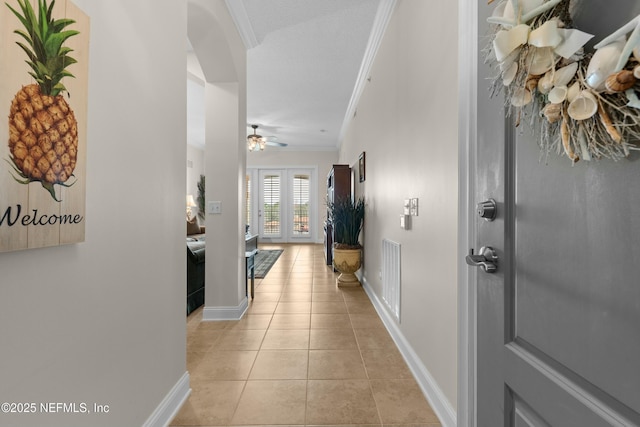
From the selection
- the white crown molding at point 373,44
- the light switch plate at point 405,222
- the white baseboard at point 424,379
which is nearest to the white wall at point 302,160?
the white crown molding at point 373,44

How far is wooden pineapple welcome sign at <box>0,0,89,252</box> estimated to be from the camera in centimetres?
74

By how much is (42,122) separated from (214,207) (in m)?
2.15

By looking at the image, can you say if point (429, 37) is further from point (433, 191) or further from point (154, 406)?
point (154, 406)

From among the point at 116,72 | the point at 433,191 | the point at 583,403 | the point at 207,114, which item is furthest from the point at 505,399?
the point at 207,114

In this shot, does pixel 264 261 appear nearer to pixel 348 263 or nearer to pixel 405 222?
pixel 348 263

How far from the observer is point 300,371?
200 centimetres

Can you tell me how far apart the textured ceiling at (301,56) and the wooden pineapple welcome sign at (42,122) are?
6.80 feet

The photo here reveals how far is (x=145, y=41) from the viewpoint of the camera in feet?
4.43

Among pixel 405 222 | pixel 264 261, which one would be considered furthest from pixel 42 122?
pixel 264 261

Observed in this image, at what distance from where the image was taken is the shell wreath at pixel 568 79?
508 mm

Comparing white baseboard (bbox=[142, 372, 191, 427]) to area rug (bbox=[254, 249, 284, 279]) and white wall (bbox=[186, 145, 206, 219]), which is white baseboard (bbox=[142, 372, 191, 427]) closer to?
area rug (bbox=[254, 249, 284, 279])

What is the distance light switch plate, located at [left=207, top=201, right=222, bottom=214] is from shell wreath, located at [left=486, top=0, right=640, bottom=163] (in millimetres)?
2616

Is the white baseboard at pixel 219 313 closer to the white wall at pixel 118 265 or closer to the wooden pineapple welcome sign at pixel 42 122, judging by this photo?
the white wall at pixel 118 265

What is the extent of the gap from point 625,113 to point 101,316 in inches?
59.2
